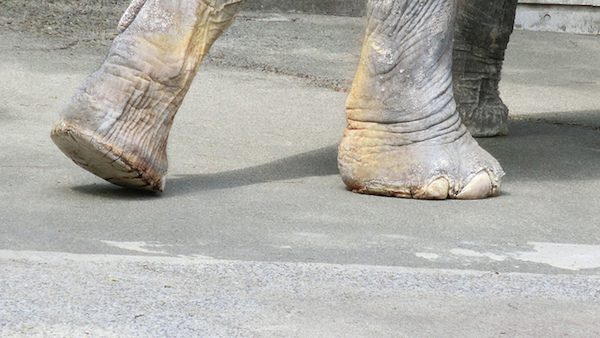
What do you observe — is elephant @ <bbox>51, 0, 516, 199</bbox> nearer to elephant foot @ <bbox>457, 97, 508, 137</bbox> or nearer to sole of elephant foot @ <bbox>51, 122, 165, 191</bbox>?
sole of elephant foot @ <bbox>51, 122, 165, 191</bbox>

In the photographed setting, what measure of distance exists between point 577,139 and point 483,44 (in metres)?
0.49

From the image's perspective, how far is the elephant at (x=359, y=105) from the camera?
239cm

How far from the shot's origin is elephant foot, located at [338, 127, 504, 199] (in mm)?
2594

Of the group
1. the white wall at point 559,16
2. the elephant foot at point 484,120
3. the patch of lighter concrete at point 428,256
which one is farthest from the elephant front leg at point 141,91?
the white wall at point 559,16

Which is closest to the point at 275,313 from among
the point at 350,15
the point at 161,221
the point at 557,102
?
the point at 161,221

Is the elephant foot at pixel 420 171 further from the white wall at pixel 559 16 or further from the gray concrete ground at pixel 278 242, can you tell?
the white wall at pixel 559 16

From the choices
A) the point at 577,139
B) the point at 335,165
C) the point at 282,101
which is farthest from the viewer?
the point at 282,101

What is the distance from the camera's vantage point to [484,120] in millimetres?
3697

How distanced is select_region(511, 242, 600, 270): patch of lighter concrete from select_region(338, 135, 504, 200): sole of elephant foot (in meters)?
0.44

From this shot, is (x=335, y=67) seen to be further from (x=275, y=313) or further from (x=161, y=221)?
(x=275, y=313)

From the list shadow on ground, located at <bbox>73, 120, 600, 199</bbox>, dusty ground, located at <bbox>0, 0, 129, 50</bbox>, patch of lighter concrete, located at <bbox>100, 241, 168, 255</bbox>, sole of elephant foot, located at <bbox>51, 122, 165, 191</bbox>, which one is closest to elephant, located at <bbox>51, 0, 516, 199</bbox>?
sole of elephant foot, located at <bbox>51, 122, 165, 191</bbox>

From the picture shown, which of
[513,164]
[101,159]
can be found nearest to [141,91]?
[101,159]

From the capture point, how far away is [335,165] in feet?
10.0

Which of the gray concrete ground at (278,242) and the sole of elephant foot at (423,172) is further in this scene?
the sole of elephant foot at (423,172)
